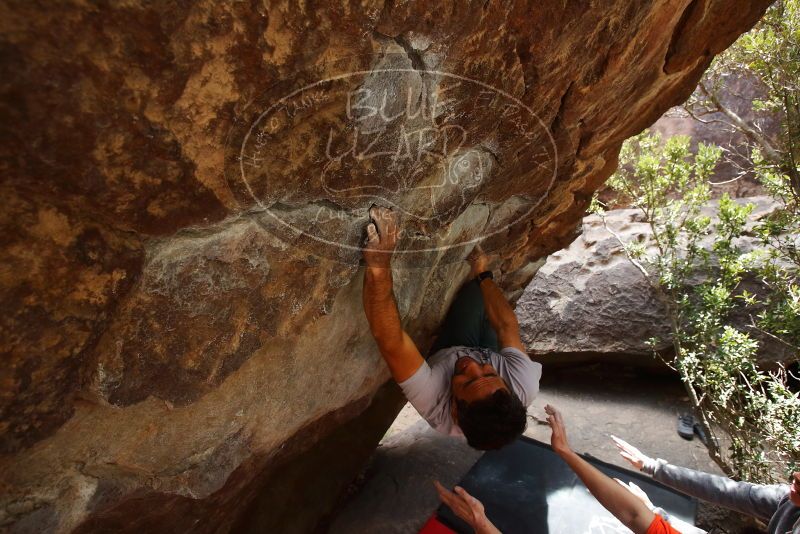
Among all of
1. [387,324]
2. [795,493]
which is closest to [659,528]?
[795,493]

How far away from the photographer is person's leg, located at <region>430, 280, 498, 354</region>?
3.07m

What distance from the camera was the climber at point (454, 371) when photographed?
1.91 meters

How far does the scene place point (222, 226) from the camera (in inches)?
52.4

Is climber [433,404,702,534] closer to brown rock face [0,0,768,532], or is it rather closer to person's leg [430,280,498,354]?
person's leg [430,280,498,354]

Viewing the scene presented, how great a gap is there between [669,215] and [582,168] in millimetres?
2753

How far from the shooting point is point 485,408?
2281 millimetres

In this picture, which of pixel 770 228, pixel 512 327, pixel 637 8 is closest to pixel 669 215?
pixel 770 228

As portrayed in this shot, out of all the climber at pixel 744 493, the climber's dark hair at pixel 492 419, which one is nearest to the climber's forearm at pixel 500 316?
the climber's dark hair at pixel 492 419

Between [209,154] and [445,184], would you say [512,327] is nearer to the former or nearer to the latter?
[445,184]

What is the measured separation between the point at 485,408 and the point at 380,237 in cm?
106

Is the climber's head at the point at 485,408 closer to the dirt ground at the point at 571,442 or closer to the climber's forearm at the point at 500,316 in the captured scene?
the climber's forearm at the point at 500,316

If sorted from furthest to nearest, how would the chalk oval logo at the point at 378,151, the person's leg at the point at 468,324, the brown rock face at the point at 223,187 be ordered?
the person's leg at the point at 468,324 → the chalk oval logo at the point at 378,151 → the brown rock face at the point at 223,187

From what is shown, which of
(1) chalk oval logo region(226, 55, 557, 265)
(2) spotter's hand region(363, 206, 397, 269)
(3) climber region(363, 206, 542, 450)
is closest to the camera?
(1) chalk oval logo region(226, 55, 557, 265)

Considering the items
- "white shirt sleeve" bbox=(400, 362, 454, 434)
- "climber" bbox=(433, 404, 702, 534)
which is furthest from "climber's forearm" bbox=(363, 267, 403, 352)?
"climber" bbox=(433, 404, 702, 534)
